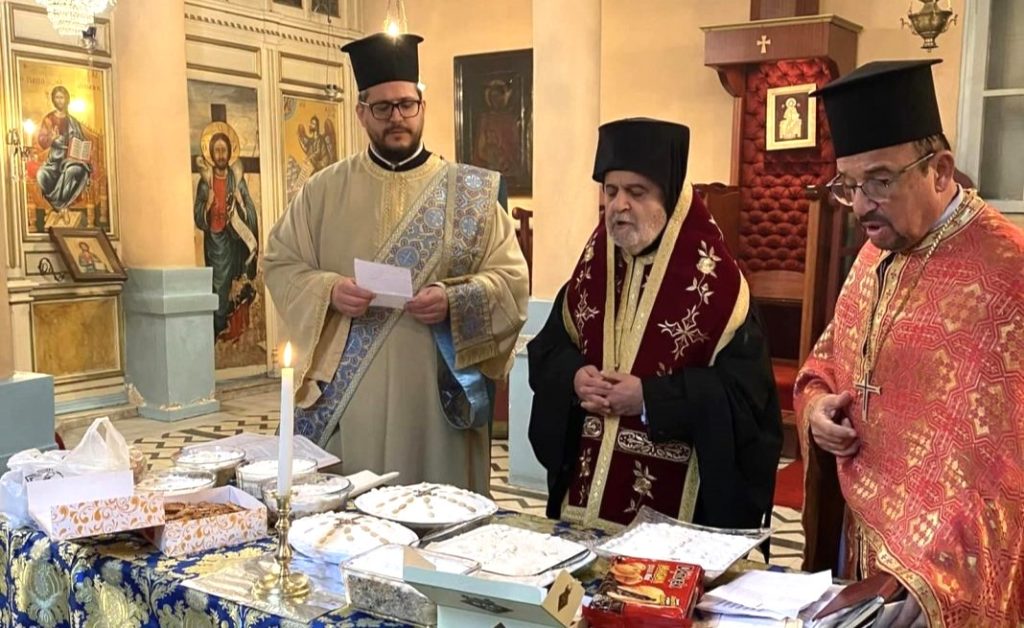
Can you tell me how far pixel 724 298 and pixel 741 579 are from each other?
933 mm

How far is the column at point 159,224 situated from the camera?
7.41 m

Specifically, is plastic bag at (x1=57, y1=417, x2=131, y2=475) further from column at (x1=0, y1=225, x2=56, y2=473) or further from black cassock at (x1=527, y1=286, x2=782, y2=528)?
column at (x1=0, y1=225, x2=56, y2=473)

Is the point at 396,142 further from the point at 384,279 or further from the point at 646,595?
the point at 646,595

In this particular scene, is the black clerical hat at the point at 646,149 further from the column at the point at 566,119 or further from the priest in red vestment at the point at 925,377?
the column at the point at 566,119

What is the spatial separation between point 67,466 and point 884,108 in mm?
1833

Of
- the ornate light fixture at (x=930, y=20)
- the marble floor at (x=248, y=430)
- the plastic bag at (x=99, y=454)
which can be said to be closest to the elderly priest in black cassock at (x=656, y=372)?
the plastic bag at (x=99, y=454)

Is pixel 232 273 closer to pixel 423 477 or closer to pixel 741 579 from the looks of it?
pixel 423 477

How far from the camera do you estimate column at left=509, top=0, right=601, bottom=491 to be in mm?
5344

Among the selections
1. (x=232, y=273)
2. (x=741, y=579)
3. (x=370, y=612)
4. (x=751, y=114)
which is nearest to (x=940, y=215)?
(x=741, y=579)

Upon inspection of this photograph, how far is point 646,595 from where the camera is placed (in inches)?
59.0

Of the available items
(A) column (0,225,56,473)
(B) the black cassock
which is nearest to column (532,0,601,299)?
(A) column (0,225,56,473)

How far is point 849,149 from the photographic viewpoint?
72.8 inches

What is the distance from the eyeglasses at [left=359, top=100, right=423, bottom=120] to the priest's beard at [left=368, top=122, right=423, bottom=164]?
0.12ft

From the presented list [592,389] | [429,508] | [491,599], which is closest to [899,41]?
[592,389]
